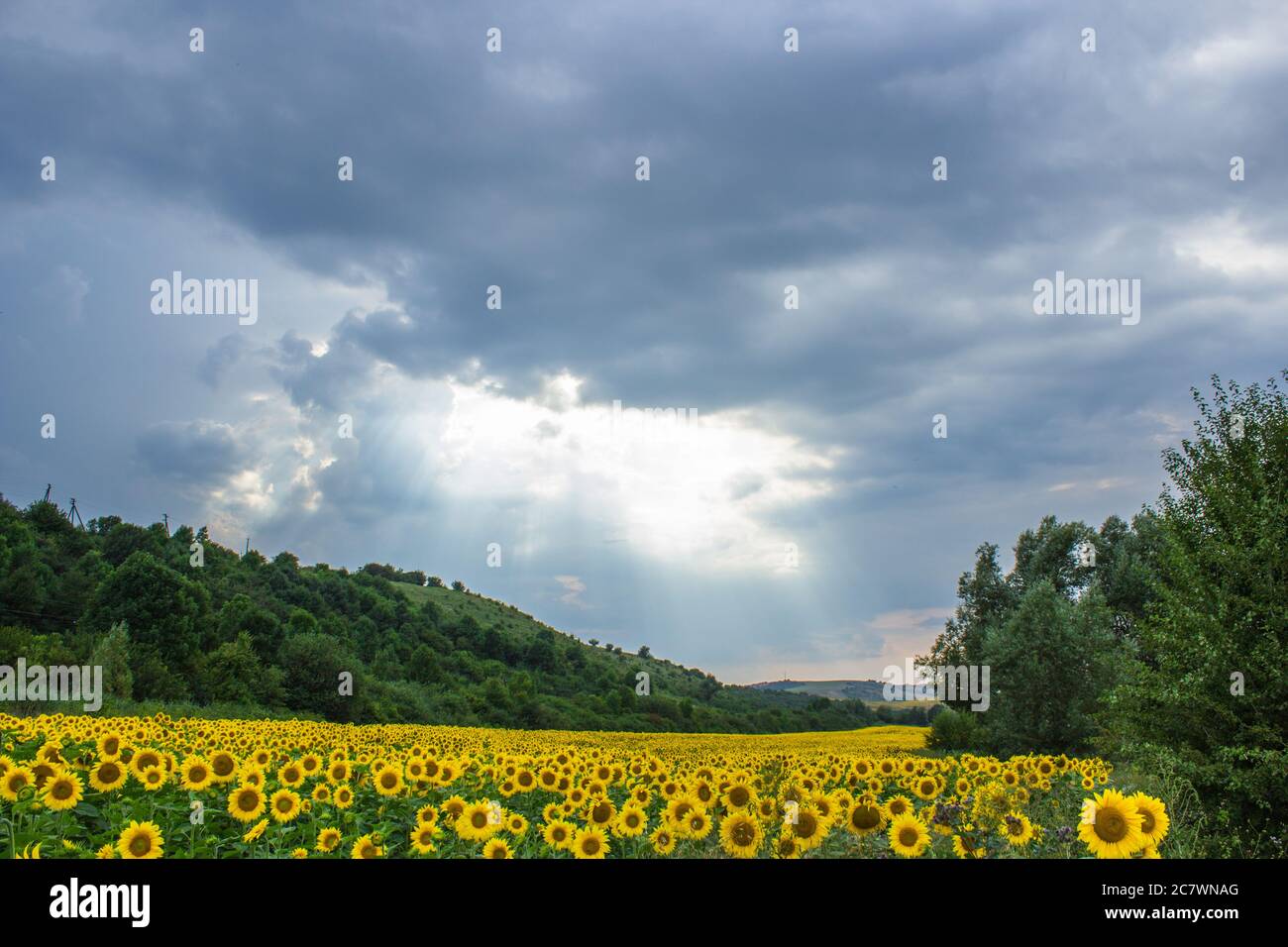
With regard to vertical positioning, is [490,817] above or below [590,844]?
above

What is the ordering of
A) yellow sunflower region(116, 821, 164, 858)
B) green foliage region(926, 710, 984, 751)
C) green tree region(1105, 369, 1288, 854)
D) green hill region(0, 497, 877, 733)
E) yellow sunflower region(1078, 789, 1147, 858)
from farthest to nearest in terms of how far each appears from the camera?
green hill region(0, 497, 877, 733)
green foliage region(926, 710, 984, 751)
green tree region(1105, 369, 1288, 854)
yellow sunflower region(116, 821, 164, 858)
yellow sunflower region(1078, 789, 1147, 858)

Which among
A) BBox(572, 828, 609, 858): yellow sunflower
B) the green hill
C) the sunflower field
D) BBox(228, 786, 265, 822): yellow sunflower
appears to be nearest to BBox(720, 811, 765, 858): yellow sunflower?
the sunflower field

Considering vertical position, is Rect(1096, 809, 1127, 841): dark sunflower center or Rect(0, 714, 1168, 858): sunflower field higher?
Rect(1096, 809, 1127, 841): dark sunflower center

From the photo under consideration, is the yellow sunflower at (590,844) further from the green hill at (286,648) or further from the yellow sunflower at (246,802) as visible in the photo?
the green hill at (286,648)

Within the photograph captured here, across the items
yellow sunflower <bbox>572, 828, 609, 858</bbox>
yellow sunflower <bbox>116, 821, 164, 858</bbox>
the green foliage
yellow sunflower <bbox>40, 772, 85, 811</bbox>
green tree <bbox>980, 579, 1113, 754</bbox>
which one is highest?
yellow sunflower <bbox>40, 772, 85, 811</bbox>

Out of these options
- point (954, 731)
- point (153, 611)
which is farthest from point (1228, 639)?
→ point (153, 611)

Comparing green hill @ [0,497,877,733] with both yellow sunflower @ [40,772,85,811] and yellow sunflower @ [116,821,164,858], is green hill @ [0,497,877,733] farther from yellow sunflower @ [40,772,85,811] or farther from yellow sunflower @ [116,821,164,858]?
yellow sunflower @ [116,821,164,858]

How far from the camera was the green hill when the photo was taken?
59.0 m

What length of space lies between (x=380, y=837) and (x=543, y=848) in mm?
1442

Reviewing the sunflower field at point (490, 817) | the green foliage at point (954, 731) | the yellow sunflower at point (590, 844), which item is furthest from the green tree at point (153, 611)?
the yellow sunflower at point (590, 844)

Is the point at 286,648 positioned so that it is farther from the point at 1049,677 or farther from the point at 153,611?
the point at 1049,677

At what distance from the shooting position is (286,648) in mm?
68375
